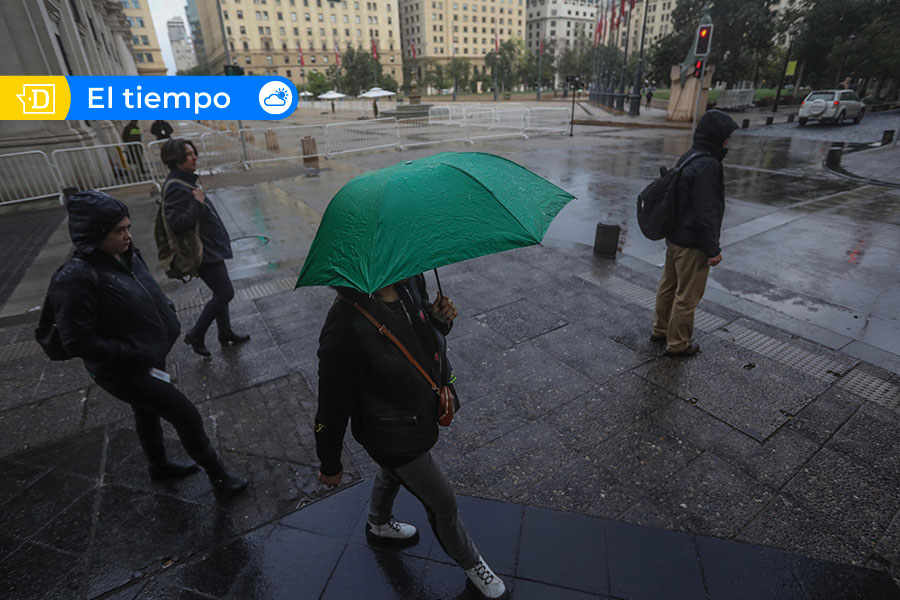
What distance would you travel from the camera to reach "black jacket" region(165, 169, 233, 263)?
3.90 meters

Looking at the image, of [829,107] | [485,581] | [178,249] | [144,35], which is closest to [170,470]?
[178,249]

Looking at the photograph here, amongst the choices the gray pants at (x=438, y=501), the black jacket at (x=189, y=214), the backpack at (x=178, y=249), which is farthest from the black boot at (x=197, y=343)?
the gray pants at (x=438, y=501)

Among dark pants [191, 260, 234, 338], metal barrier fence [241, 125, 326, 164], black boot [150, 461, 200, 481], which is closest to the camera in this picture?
black boot [150, 461, 200, 481]

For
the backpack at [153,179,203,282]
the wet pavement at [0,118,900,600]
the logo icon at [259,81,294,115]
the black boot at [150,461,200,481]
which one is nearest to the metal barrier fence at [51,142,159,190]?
the logo icon at [259,81,294,115]

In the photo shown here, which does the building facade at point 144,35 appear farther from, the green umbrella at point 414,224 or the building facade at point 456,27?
the green umbrella at point 414,224

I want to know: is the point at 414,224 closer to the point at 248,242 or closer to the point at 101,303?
the point at 101,303

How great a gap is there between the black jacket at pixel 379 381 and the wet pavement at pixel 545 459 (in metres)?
1.02

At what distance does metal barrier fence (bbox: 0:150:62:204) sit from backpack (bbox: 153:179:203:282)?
34.1ft

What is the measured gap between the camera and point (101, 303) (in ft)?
7.76

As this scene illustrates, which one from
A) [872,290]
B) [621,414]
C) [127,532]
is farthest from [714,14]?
[127,532]

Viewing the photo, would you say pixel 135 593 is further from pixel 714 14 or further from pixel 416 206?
pixel 714 14

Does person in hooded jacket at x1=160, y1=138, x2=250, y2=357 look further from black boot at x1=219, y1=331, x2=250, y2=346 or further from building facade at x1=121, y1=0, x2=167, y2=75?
building facade at x1=121, y1=0, x2=167, y2=75

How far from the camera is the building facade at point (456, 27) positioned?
12356cm

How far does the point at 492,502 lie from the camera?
9.47 feet
